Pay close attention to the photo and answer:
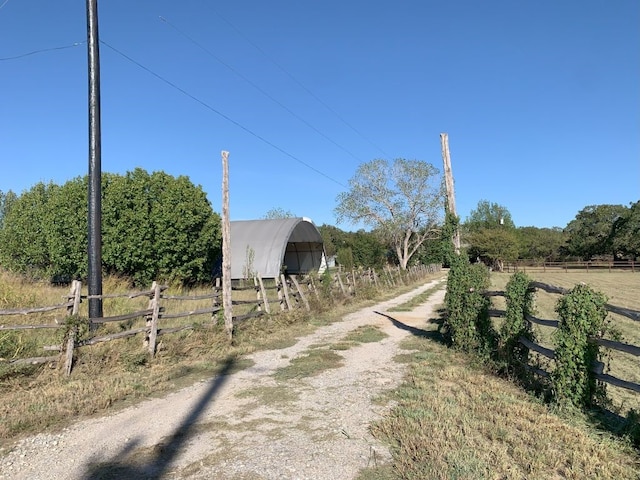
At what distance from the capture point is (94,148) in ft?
29.3

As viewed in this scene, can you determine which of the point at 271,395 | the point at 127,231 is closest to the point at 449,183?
the point at 271,395

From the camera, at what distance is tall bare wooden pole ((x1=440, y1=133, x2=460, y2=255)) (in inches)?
403

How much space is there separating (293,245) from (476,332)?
36.0 meters

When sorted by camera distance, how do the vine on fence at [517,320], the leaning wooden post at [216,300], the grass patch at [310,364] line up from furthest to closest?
the leaning wooden post at [216,300]
the grass patch at [310,364]
the vine on fence at [517,320]

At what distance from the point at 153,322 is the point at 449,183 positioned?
7287mm

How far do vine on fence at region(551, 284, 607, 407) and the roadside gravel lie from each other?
2.11 m

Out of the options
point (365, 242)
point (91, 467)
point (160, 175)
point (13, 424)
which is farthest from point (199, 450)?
point (365, 242)

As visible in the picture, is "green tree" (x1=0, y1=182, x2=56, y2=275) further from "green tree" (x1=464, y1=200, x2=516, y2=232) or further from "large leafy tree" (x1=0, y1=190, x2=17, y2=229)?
"green tree" (x1=464, y1=200, x2=516, y2=232)

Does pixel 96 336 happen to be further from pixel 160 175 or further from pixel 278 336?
pixel 160 175

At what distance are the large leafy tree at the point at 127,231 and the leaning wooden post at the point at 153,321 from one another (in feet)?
39.6

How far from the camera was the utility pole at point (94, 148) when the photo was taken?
8625 millimetres

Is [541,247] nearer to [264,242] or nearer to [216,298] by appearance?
[264,242]

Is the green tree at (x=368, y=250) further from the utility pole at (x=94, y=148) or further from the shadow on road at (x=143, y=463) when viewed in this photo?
the shadow on road at (x=143, y=463)

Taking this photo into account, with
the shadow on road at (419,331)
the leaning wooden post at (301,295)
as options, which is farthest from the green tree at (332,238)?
the shadow on road at (419,331)
